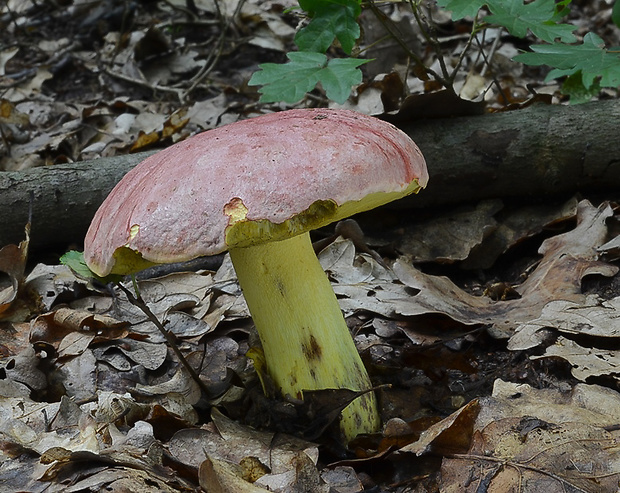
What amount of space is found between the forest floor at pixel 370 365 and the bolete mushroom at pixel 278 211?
0.60ft

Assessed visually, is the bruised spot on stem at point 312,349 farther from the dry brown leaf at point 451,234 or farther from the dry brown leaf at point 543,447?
the dry brown leaf at point 451,234

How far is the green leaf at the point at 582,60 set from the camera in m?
3.08

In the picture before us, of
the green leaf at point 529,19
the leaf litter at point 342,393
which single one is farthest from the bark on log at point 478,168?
the green leaf at point 529,19

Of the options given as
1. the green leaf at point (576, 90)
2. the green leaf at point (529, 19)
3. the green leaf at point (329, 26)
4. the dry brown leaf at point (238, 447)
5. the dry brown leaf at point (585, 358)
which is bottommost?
the dry brown leaf at point (585, 358)

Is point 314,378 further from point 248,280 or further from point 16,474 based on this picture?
point 16,474

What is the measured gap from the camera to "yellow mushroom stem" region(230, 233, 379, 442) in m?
2.19

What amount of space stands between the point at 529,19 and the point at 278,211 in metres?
2.16

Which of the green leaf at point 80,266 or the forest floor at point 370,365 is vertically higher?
the green leaf at point 80,266

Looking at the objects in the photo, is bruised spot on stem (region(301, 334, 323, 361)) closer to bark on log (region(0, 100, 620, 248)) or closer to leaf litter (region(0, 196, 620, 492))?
leaf litter (region(0, 196, 620, 492))

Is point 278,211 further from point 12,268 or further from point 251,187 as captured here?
point 12,268

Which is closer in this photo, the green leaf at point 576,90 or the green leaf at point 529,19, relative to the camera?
the green leaf at point 529,19

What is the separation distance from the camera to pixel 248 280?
86.9 inches

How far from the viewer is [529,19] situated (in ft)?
10.6

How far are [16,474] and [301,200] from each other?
113 centimetres
